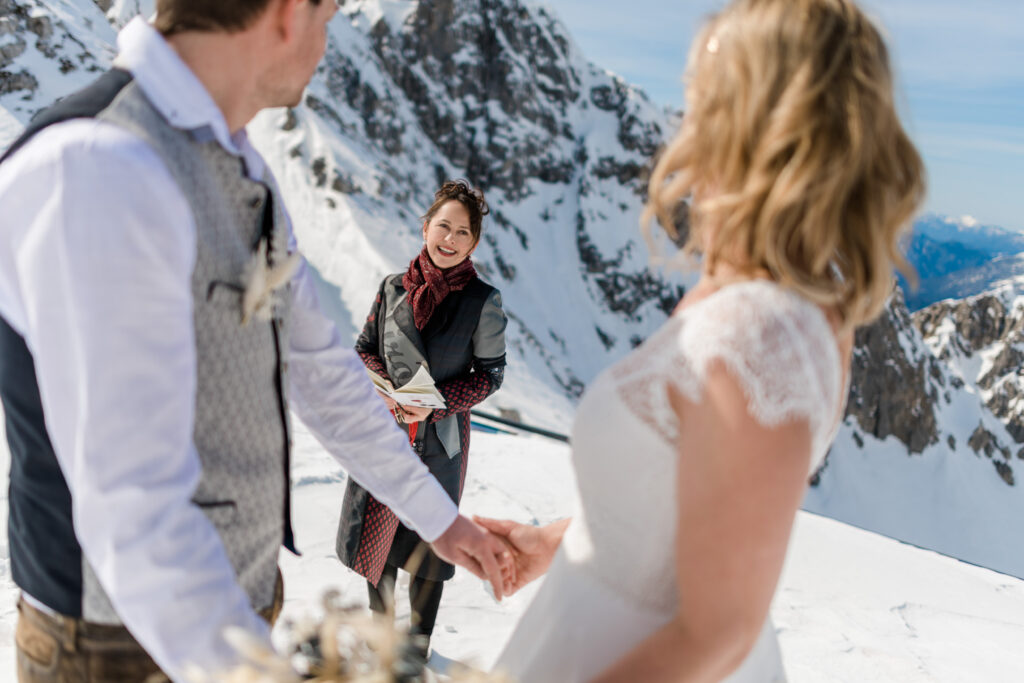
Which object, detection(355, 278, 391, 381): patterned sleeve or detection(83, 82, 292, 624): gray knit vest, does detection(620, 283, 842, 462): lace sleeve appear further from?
detection(355, 278, 391, 381): patterned sleeve

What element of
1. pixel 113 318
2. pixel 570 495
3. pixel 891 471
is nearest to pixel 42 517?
pixel 113 318

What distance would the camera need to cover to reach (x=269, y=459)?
1.27 meters

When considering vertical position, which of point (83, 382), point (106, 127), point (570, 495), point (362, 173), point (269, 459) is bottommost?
point (362, 173)

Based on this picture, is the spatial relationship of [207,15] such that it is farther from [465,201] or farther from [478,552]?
[465,201]

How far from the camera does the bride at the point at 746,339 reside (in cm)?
98

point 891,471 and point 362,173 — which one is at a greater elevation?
point 362,173

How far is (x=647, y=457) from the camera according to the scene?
3.63 ft

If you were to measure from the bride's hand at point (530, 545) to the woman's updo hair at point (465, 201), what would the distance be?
2.00 m


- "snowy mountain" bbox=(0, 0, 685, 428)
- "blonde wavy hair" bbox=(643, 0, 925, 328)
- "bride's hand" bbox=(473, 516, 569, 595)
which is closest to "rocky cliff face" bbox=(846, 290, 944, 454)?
"snowy mountain" bbox=(0, 0, 685, 428)

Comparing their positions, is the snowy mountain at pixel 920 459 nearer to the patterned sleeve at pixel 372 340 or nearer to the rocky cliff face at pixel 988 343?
the rocky cliff face at pixel 988 343

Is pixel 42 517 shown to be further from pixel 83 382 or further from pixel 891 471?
pixel 891 471

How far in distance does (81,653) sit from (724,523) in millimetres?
1045

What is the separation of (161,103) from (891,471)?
73.8 meters

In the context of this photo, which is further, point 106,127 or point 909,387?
point 909,387
